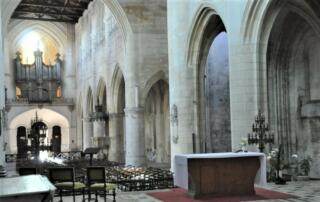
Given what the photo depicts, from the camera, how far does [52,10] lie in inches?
1523

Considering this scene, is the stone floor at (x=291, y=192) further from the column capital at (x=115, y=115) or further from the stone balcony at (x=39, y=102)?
the stone balcony at (x=39, y=102)

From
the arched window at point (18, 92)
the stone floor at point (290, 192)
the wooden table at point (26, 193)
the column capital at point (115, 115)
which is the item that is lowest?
the stone floor at point (290, 192)

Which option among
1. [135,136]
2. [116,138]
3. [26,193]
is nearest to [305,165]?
[135,136]

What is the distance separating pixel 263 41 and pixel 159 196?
5.45 meters

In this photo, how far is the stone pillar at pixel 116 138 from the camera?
2808 centimetres

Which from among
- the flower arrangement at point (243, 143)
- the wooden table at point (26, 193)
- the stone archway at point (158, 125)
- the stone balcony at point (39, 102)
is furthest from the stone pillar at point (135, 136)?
the wooden table at point (26, 193)

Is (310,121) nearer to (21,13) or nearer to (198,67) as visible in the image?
(198,67)

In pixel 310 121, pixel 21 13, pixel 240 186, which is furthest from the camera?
pixel 21 13

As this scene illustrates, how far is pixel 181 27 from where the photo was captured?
17.7 metres

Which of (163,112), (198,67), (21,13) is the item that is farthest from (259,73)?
(21,13)

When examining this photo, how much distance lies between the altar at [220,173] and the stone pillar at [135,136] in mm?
12852

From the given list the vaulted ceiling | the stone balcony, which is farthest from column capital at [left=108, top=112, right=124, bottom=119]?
the stone balcony

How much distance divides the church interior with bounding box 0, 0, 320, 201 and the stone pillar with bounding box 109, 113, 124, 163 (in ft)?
0.23

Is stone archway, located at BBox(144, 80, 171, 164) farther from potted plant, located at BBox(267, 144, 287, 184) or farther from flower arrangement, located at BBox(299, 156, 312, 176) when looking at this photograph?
potted plant, located at BBox(267, 144, 287, 184)
